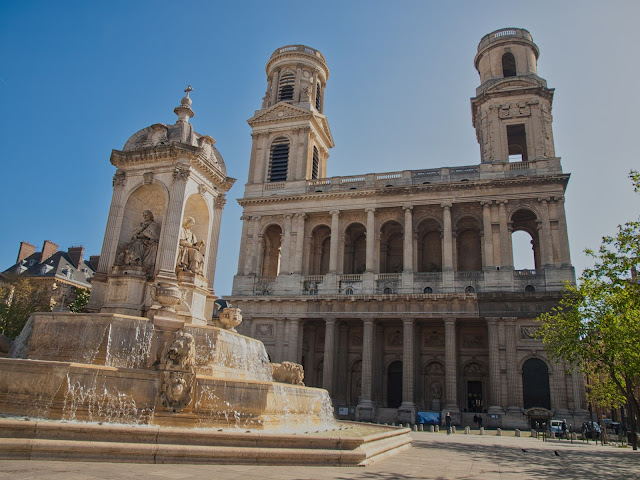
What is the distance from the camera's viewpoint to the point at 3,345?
10453mm

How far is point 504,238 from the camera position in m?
32.5

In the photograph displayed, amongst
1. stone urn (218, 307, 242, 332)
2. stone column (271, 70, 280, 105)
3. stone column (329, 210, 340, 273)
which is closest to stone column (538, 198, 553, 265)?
stone column (329, 210, 340, 273)

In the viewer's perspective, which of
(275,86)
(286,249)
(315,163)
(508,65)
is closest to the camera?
(286,249)

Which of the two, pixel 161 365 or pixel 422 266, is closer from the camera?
pixel 161 365

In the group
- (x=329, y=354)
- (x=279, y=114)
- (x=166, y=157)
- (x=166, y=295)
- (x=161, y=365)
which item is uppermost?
(x=279, y=114)

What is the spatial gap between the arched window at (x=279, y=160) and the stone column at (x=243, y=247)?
4098 mm

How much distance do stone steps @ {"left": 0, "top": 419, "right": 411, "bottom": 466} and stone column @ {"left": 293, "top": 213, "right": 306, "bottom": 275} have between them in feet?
91.3

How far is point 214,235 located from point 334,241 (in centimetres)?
2225

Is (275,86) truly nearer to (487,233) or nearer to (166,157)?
(487,233)

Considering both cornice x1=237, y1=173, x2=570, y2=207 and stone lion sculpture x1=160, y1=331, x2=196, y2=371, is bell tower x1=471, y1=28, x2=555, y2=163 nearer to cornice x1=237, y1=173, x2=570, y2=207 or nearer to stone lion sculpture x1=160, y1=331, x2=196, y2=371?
cornice x1=237, y1=173, x2=570, y2=207

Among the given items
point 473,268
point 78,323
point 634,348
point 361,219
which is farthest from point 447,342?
point 78,323

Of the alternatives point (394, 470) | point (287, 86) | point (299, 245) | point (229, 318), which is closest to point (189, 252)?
point (229, 318)

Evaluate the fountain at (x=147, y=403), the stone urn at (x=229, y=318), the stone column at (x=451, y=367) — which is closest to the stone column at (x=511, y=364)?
the stone column at (x=451, y=367)

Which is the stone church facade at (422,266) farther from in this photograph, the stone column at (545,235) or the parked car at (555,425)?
the parked car at (555,425)
